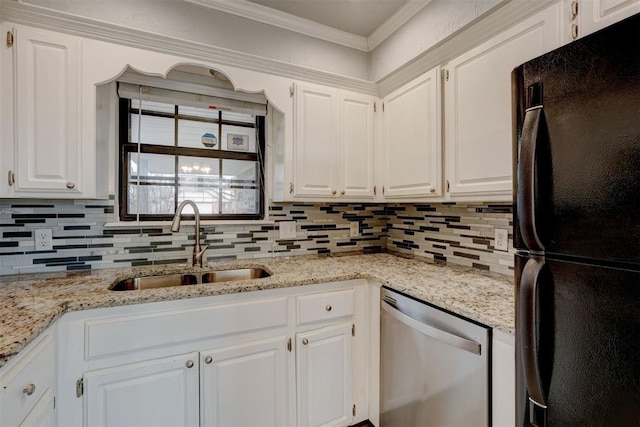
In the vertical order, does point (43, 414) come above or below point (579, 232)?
below

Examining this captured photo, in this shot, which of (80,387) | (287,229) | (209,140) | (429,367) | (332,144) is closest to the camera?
(80,387)

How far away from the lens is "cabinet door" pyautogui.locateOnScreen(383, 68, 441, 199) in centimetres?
169

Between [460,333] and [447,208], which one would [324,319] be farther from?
[447,208]

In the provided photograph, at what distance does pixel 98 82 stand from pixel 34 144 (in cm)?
40

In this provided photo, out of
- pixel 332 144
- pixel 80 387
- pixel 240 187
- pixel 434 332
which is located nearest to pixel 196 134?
pixel 240 187

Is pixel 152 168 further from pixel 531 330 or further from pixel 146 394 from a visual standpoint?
pixel 531 330

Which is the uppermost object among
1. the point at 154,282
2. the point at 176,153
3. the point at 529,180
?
the point at 176,153

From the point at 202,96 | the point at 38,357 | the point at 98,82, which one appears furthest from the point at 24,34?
the point at 38,357

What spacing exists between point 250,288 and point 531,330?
1077 millimetres

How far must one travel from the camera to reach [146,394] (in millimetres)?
1278

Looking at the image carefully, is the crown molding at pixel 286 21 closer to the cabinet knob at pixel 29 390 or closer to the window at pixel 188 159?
the window at pixel 188 159

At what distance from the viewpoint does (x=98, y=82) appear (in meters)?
1.50

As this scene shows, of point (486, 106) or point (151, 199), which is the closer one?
point (486, 106)

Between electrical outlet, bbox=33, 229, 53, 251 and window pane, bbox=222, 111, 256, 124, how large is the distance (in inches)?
48.1
